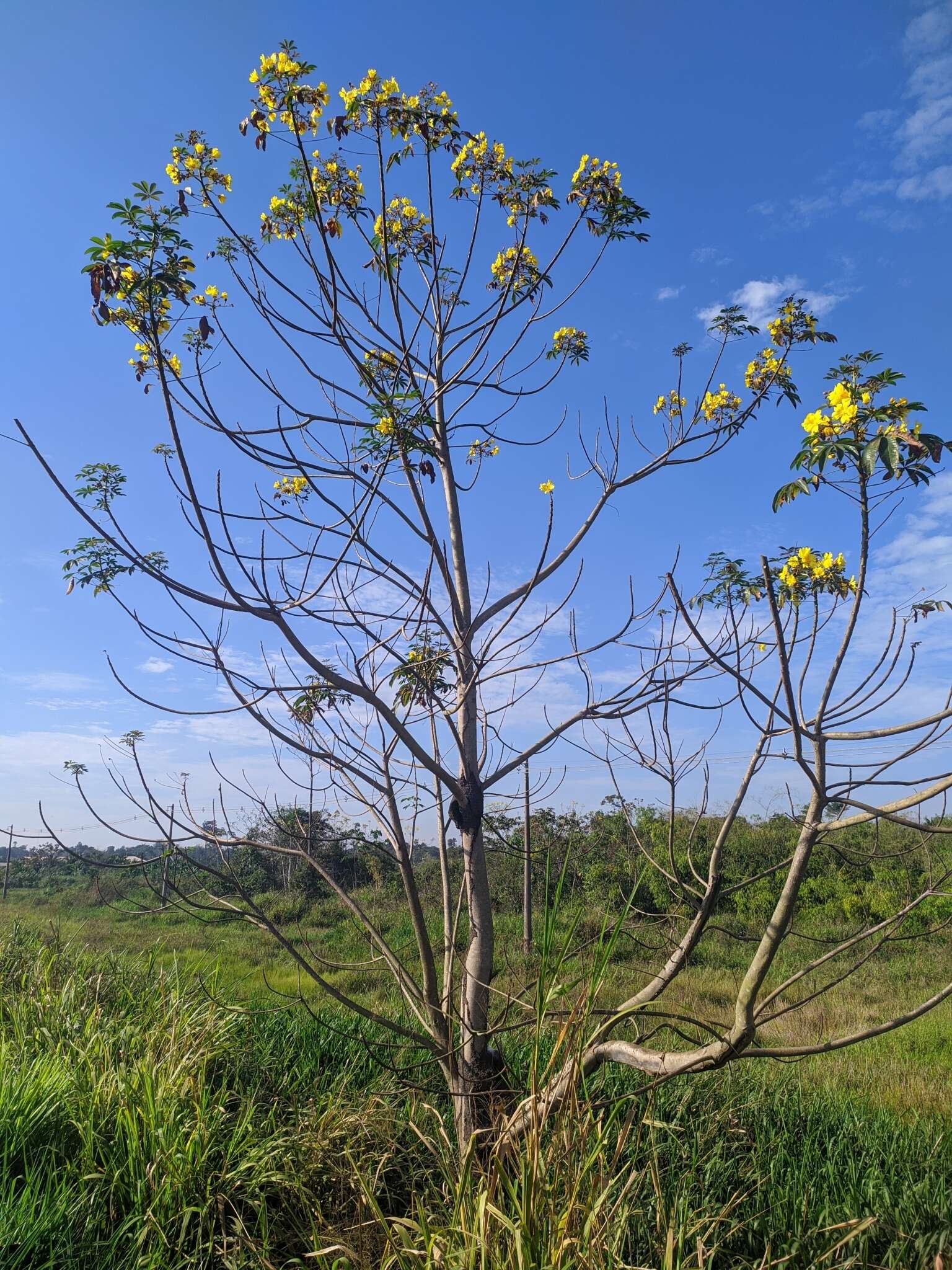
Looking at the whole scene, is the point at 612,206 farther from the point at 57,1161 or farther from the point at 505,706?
the point at 57,1161

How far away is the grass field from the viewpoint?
1945 mm

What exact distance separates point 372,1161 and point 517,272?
356 centimetres

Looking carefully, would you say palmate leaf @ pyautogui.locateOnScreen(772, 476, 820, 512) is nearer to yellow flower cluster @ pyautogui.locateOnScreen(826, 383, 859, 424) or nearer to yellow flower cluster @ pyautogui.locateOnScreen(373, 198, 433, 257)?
yellow flower cluster @ pyautogui.locateOnScreen(826, 383, 859, 424)

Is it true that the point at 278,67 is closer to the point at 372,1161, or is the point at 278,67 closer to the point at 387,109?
the point at 387,109

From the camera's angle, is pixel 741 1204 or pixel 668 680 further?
pixel 741 1204

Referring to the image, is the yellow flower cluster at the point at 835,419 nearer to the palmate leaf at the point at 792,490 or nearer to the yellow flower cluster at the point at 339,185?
the palmate leaf at the point at 792,490

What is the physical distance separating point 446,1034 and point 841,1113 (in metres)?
2.51

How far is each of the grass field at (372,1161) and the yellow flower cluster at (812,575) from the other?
48.6 inches

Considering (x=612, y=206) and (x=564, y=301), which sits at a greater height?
(x=612, y=206)

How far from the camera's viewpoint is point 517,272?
10.5 ft

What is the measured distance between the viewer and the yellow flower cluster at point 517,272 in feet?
10.6

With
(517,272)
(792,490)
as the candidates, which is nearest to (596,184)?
(517,272)

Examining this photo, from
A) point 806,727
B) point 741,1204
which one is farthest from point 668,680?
point 741,1204

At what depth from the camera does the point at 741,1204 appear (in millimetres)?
2787
